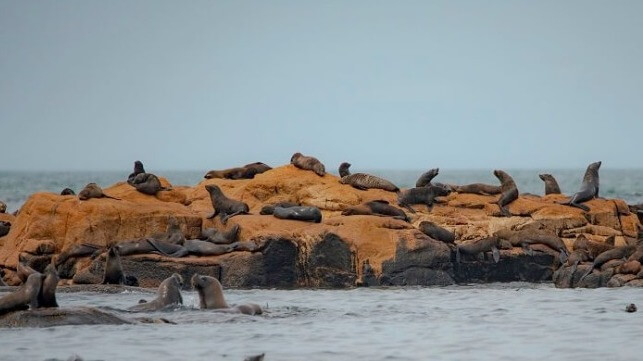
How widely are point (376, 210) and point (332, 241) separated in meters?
2.47

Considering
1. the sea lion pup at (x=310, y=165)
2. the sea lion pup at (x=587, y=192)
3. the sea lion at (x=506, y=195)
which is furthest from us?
the sea lion pup at (x=310, y=165)

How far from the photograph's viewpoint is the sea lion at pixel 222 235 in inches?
921

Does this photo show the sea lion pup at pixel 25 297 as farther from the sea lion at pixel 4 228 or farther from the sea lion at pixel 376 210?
the sea lion at pixel 4 228

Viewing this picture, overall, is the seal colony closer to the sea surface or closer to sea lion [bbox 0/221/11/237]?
sea lion [bbox 0/221/11/237]

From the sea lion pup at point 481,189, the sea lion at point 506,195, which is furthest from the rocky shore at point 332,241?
the sea lion pup at point 481,189

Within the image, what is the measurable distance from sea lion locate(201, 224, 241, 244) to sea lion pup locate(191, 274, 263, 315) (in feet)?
18.2

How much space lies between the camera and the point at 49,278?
15.9 meters

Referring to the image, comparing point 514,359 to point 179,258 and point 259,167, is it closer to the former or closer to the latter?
point 179,258

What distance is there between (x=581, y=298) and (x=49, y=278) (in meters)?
9.35

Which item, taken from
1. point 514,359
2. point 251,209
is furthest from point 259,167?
point 514,359

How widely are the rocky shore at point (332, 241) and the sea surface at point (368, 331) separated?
1.50 meters

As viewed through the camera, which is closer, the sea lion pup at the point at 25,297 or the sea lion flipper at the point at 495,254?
the sea lion pup at the point at 25,297

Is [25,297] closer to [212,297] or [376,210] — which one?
[212,297]

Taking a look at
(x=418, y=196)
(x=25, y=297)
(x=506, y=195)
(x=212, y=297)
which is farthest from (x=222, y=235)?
(x=25, y=297)
